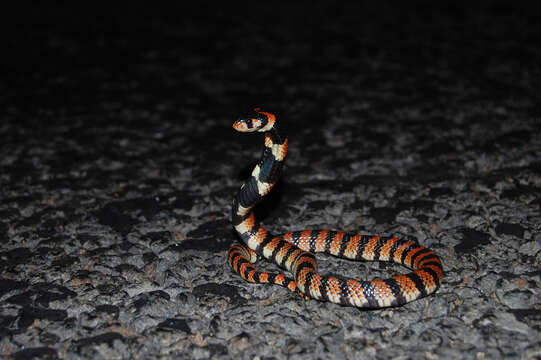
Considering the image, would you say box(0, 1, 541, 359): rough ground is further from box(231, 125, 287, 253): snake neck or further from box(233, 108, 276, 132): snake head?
box(233, 108, 276, 132): snake head

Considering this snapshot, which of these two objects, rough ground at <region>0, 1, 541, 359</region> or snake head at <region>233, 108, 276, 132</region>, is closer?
rough ground at <region>0, 1, 541, 359</region>

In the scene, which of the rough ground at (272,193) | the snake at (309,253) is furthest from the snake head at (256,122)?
the rough ground at (272,193)

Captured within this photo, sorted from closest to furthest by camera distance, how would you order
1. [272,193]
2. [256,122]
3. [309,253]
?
[256,122]
[309,253]
[272,193]

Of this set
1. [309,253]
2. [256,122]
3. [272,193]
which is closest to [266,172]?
[256,122]

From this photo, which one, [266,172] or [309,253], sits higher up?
[266,172]

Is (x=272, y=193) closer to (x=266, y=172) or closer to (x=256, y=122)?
(x=266, y=172)

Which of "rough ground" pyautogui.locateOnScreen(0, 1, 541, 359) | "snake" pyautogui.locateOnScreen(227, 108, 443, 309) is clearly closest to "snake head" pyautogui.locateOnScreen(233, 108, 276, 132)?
"snake" pyautogui.locateOnScreen(227, 108, 443, 309)

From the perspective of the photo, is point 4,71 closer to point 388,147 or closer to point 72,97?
point 72,97
